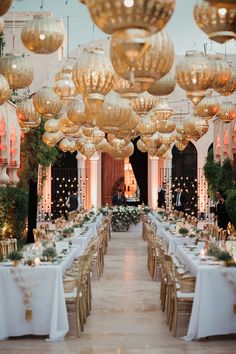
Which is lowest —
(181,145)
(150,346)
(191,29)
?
(150,346)

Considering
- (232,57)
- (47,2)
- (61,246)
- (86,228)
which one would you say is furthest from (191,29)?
(61,246)

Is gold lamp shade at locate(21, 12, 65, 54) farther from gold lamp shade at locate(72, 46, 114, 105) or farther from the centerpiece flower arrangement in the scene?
the centerpiece flower arrangement

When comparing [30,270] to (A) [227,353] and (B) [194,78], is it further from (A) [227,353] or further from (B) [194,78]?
(B) [194,78]

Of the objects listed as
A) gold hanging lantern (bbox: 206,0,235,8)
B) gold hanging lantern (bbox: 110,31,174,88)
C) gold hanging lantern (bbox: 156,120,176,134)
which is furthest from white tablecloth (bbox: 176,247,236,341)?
gold hanging lantern (bbox: 156,120,176,134)

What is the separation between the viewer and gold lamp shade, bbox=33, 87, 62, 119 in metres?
10.0

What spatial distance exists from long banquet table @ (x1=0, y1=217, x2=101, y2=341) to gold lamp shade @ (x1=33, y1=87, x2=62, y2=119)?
2.89 m

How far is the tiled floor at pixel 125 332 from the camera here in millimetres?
7609

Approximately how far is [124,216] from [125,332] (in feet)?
53.1

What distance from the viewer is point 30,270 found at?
26.3 feet

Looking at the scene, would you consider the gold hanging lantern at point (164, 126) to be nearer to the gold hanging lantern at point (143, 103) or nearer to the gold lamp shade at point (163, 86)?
the gold hanging lantern at point (143, 103)

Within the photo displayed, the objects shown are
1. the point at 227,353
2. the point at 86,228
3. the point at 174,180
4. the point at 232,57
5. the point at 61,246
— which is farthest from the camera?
the point at 174,180

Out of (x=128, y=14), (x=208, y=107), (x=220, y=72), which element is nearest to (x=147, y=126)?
(x=208, y=107)

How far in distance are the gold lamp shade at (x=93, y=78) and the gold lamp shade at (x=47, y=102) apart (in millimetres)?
3391

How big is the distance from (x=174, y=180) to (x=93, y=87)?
24.6 m
